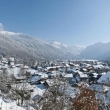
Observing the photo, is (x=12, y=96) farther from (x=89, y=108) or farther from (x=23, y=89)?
(x=89, y=108)

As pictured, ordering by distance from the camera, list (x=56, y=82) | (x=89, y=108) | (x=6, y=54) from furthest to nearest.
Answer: (x=6, y=54)
(x=56, y=82)
(x=89, y=108)

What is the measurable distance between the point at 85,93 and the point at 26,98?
14098mm

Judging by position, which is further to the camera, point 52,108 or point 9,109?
point 9,109

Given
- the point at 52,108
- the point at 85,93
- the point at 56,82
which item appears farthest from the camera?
the point at 56,82

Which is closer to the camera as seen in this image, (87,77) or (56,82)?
(56,82)

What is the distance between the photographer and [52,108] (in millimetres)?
11070

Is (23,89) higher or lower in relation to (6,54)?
lower

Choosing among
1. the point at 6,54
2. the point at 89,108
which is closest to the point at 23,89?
the point at 89,108

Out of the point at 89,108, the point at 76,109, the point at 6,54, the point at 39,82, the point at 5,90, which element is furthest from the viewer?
the point at 6,54

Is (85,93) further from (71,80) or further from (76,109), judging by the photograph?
(71,80)

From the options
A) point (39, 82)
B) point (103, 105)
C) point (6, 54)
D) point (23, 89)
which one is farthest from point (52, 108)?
point (6, 54)

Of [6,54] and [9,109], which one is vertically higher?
[6,54]

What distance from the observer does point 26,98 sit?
26.9 m

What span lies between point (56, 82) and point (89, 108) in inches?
422
